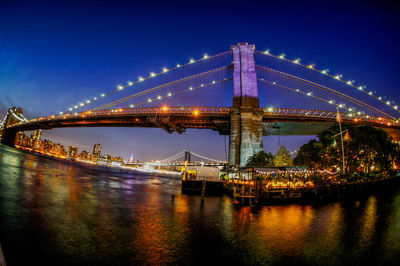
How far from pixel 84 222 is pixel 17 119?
82913 millimetres

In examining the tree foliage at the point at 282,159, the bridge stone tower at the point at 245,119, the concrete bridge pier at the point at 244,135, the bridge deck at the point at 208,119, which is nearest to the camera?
the concrete bridge pier at the point at 244,135

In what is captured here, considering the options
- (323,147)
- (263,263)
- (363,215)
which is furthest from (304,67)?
(263,263)

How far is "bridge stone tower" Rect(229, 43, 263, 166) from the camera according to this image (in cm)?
2645

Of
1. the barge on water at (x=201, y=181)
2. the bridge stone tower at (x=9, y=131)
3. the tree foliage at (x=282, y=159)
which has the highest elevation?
the bridge stone tower at (x=9, y=131)

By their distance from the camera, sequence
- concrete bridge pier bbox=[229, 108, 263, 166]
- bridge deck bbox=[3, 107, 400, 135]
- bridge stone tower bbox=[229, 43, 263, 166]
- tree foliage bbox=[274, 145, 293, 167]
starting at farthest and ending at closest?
tree foliage bbox=[274, 145, 293, 167]
bridge deck bbox=[3, 107, 400, 135]
bridge stone tower bbox=[229, 43, 263, 166]
concrete bridge pier bbox=[229, 108, 263, 166]

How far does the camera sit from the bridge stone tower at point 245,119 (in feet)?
86.8

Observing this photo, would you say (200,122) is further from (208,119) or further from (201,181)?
(201,181)

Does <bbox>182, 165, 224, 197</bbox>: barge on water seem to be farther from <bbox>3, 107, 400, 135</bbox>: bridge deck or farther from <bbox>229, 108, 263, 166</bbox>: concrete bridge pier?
<bbox>3, 107, 400, 135</bbox>: bridge deck

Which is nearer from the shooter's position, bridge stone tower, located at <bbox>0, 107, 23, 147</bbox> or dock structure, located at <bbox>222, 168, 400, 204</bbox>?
dock structure, located at <bbox>222, 168, 400, 204</bbox>

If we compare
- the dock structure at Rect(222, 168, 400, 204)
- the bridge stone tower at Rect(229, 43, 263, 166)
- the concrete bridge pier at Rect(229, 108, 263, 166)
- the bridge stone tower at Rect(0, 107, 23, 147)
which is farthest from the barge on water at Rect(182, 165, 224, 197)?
the bridge stone tower at Rect(0, 107, 23, 147)

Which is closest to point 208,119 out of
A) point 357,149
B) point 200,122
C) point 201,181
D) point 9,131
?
point 200,122

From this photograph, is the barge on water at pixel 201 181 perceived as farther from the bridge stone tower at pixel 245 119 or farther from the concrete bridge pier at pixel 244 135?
the bridge stone tower at pixel 245 119

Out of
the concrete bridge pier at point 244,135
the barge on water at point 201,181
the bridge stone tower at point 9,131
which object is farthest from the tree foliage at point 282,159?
the bridge stone tower at point 9,131

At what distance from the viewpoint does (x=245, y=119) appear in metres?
26.7
